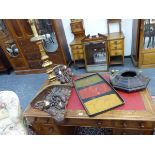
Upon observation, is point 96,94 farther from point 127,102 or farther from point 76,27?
point 76,27

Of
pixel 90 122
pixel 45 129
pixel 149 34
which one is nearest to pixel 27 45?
pixel 45 129

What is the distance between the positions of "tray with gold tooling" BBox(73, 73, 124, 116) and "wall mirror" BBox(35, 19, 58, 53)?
1.74 m

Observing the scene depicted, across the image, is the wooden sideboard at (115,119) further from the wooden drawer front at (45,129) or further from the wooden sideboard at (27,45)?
the wooden sideboard at (27,45)

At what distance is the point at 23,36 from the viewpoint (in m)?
3.28

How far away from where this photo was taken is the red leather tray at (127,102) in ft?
4.48

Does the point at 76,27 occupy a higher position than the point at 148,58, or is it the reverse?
the point at 76,27

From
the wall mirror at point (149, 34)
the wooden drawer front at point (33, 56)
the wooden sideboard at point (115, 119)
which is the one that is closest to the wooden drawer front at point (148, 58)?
the wall mirror at point (149, 34)

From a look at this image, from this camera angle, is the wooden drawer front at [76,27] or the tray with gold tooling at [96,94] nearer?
the tray with gold tooling at [96,94]

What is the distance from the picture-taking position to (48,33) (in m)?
3.27

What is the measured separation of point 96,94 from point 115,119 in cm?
32

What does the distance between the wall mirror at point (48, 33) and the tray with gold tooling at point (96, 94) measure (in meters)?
1.74

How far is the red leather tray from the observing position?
136cm

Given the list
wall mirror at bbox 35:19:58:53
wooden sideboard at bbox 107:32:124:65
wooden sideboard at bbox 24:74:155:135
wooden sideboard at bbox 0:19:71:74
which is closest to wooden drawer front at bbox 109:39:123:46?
wooden sideboard at bbox 107:32:124:65

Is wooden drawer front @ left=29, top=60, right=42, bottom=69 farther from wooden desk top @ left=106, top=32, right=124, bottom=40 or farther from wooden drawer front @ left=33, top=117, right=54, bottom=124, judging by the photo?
wooden drawer front @ left=33, top=117, right=54, bottom=124
